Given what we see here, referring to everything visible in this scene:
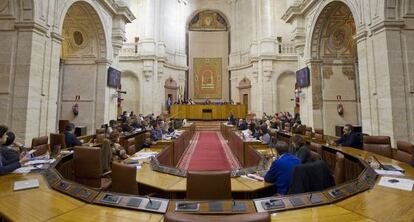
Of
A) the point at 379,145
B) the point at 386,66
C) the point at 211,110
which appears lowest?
the point at 379,145

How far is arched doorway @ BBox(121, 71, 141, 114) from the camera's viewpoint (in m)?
16.2

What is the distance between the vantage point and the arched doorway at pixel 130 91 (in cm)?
1622

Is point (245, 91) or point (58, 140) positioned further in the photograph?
point (245, 91)

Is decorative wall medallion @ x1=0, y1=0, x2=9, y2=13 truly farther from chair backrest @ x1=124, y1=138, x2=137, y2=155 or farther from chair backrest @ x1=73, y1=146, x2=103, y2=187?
chair backrest @ x1=73, y1=146, x2=103, y2=187

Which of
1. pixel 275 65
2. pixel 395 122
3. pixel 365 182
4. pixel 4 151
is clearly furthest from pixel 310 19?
pixel 4 151

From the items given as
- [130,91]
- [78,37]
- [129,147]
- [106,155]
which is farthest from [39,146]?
[130,91]

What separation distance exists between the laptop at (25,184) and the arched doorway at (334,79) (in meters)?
8.66

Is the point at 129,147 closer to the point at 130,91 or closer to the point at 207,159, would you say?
the point at 207,159

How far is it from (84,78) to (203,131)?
742cm

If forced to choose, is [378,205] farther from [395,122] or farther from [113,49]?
[113,49]

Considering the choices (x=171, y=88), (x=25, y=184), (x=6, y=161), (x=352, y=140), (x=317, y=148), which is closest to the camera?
(x=25, y=184)

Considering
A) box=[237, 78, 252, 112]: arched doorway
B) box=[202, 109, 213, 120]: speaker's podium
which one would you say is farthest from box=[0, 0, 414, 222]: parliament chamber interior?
box=[237, 78, 252, 112]: arched doorway

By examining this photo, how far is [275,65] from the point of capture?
1602 centimetres

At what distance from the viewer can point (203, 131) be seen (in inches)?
574
